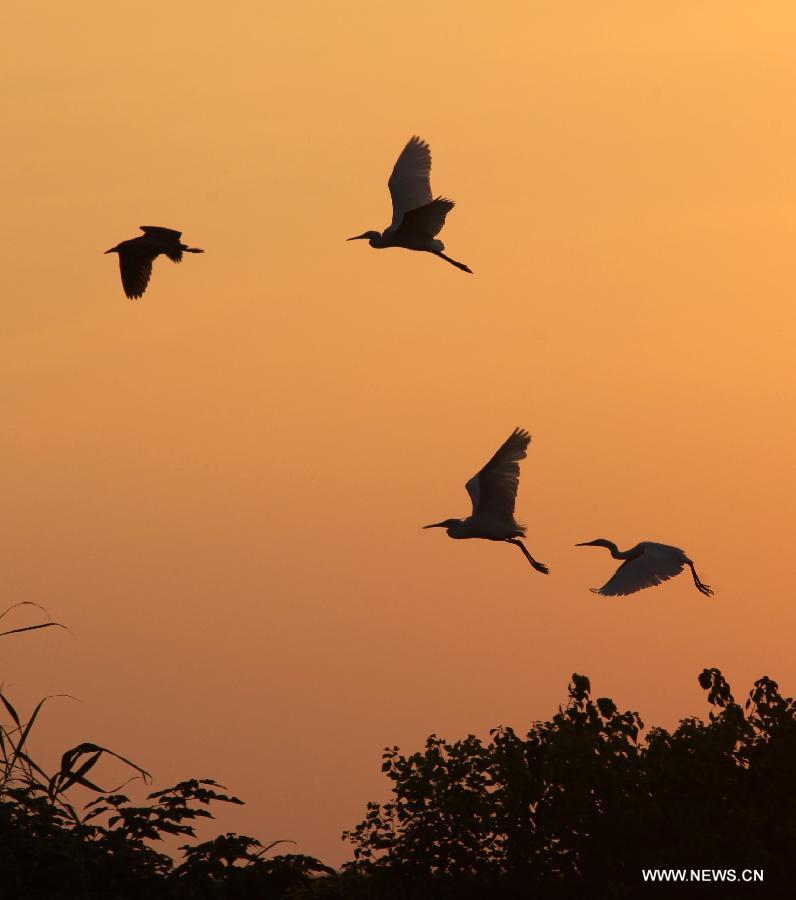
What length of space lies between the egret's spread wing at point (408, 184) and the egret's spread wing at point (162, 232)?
12.4ft

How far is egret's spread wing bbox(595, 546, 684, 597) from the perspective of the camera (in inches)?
832

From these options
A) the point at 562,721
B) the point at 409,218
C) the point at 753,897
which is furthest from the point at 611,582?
the point at 409,218

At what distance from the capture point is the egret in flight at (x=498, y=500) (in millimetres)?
20594

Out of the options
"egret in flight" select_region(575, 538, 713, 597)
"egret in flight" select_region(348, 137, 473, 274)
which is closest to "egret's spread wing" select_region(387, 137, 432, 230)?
"egret in flight" select_region(348, 137, 473, 274)

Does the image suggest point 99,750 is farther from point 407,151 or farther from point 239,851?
point 407,151

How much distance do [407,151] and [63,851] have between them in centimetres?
1064

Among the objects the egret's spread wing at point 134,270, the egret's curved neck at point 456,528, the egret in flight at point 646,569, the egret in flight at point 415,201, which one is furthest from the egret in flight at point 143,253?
the egret in flight at point 646,569

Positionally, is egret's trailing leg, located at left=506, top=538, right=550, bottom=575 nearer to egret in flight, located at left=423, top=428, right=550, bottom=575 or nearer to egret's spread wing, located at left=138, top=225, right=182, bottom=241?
egret in flight, located at left=423, top=428, right=550, bottom=575

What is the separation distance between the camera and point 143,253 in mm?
27016

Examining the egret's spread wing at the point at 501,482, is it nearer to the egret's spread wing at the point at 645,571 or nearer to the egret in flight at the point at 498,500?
the egret in flight at the point at 498,500

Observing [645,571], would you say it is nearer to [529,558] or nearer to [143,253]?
[529,558]

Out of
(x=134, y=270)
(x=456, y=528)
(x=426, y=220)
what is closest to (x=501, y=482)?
(x=456, y=528)

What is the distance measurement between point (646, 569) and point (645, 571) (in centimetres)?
4

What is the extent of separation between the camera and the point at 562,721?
2322 centimetres
